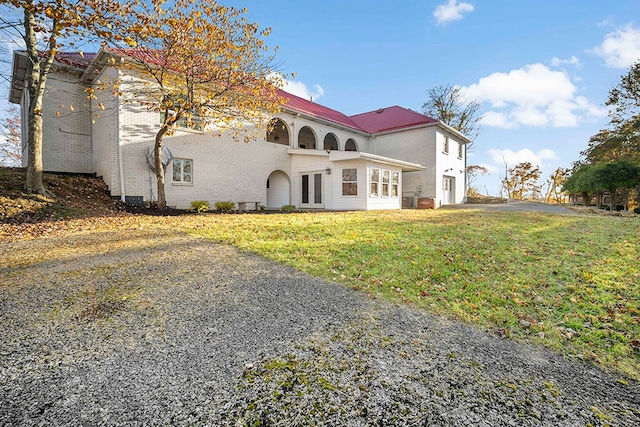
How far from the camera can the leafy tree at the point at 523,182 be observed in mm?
35219

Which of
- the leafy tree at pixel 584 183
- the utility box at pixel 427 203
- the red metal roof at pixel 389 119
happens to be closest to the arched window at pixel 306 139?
the red metal roof at pixel 389 119

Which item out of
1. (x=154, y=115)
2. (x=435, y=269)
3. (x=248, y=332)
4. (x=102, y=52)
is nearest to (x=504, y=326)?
(x=435, y=269)

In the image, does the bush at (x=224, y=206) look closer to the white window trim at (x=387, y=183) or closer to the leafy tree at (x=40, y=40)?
the leafy tree at (x=40, y=40)

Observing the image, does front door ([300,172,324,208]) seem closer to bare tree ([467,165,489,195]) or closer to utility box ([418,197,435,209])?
utility box ([418,197,435,209])

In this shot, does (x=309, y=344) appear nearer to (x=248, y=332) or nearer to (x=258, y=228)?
(x=248, y=332)

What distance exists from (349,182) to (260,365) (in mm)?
14490

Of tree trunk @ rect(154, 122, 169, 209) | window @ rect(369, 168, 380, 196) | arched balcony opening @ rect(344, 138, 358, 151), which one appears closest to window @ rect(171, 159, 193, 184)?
tree trunk @ rect(154, 122, 169, 209)

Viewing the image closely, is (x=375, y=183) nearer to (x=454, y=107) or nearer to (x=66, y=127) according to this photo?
(x=66, y=127)

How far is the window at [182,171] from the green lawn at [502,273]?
6883mm

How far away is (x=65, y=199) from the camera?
9.71 m

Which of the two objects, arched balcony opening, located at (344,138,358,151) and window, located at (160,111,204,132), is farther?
arched balcony opening, located at (344,138,358,151)

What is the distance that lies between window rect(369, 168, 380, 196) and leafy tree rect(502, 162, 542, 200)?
2772cm

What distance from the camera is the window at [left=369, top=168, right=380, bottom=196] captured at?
1631 cm

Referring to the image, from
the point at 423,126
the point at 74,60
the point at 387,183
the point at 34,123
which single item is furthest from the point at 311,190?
the point at 74,60
